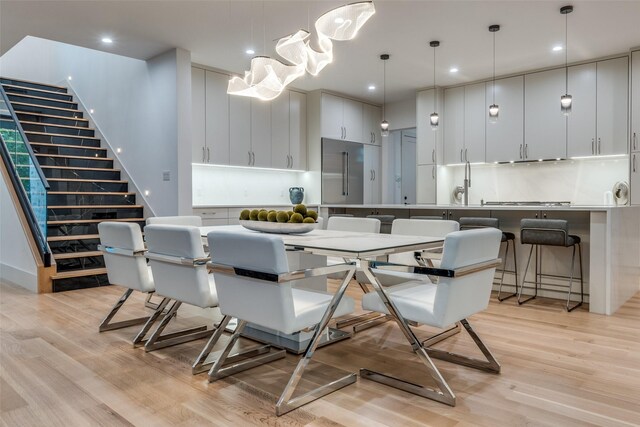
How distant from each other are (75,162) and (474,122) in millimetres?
5909

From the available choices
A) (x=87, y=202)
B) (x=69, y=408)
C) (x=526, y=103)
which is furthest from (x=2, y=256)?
(x=526, y=103)

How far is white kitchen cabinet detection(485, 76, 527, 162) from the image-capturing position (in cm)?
636

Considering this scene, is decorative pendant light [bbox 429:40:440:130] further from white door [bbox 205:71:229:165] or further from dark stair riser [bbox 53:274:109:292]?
dark stair riser [bbox 53:274:109:292]

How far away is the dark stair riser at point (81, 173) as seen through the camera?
239 inches

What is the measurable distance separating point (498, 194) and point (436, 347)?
464 centimetres

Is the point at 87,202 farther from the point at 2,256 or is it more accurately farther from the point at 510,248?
the point at 510,248

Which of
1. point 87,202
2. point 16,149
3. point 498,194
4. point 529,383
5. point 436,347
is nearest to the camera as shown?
point 529,383

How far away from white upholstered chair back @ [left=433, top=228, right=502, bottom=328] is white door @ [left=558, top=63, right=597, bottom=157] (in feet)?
14.5

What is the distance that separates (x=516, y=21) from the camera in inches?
177

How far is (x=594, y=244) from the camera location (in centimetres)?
377

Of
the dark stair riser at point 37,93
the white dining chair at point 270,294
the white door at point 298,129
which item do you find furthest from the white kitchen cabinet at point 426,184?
the dark stair riser at point 37,93

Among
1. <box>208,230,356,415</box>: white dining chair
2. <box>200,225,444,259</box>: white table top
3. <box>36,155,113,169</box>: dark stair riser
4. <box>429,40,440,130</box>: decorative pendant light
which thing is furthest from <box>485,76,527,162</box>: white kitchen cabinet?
<box>36,155,113,169</box>: dark stair riser

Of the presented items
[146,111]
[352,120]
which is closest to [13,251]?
[146,111]

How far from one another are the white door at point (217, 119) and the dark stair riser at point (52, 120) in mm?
2799
